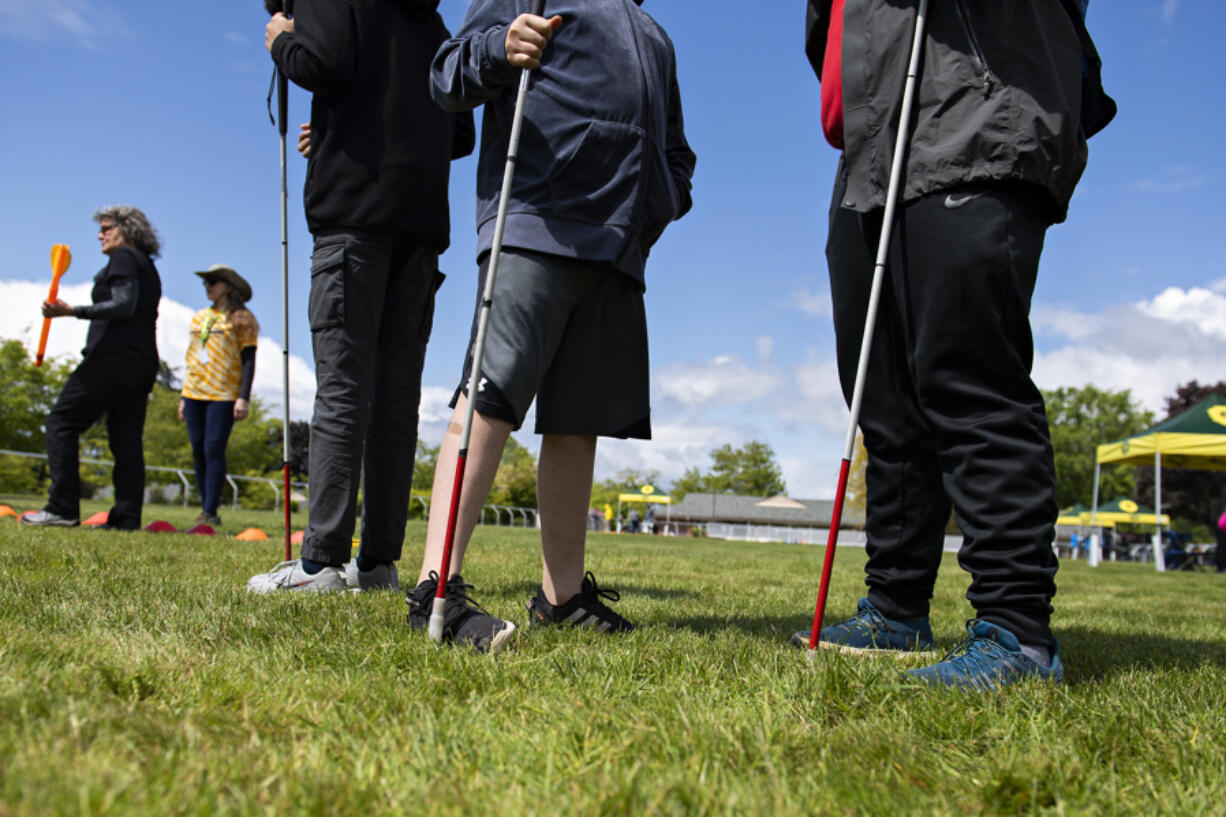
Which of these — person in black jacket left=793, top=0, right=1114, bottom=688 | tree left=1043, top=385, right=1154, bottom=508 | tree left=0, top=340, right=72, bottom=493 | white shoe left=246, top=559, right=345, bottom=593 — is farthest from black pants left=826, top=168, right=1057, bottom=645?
tree left=1043, top=385, right=1154, bottom=508

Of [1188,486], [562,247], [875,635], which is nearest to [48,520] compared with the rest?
[562,247]

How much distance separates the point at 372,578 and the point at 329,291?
3.97 feet

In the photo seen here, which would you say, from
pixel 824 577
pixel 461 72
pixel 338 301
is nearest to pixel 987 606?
pixel 824 577

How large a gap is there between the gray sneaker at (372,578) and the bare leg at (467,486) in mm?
1211

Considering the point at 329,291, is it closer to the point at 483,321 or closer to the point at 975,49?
the point at 483,321

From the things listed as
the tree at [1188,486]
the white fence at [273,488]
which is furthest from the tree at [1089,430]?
the white fence at [273,488]

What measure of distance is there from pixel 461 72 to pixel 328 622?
1645 millimetres

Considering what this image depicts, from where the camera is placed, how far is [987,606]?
218 cm

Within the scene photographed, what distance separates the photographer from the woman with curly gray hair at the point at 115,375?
634cm

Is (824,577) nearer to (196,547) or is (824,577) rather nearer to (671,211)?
(671,211)

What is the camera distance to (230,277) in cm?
769

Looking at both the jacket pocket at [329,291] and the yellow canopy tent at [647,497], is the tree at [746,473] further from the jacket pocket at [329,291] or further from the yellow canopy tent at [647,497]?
the jacket pocket at [329,291]

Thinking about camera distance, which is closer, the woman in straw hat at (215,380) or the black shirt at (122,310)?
the black shirt at (122,310)

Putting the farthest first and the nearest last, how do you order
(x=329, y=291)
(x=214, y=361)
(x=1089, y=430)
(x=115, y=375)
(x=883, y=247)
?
(x=1089, y=430), (x=214, y=361), (x=115, y=375), (x=329, y=291), (x=883, y=247)
